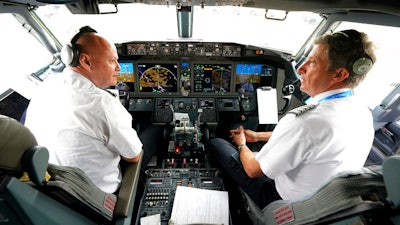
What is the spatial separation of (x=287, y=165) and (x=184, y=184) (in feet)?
2.94

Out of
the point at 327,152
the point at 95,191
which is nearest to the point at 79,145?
the point at 95,191

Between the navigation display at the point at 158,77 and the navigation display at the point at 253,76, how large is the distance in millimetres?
673

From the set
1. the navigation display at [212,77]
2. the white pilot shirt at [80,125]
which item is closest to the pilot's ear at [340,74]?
the white pilot shirt at [80,125]

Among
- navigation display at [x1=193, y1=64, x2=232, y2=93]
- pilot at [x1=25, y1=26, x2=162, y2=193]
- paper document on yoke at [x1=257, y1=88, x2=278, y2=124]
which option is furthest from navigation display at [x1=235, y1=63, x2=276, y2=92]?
pilot at [x1=25, y1=26, x2=162, y2=193]

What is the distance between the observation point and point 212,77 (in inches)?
110

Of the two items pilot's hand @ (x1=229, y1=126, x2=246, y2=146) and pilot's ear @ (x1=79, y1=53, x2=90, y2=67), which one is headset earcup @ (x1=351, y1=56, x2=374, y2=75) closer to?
pilot's hand @ (x1=229, y1=126, x2=246, y2=146)

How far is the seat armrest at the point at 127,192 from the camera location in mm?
1394

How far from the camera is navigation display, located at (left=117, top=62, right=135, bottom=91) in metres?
2.69

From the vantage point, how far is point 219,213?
1630 mm

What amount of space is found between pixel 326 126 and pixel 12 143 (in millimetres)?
1221

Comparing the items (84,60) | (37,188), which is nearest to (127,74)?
(84,60)

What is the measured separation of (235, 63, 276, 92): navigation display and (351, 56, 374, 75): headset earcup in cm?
148

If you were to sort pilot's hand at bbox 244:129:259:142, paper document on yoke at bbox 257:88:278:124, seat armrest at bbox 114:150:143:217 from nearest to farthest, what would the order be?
seat armrest at bbox 114:150:143:217 → pilot's hand at bbox 244:129:259:142 → paper document on yoke at bbox 257:88:278:124

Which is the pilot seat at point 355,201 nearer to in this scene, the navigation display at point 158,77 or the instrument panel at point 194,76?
the instrument panel at point 194,76
